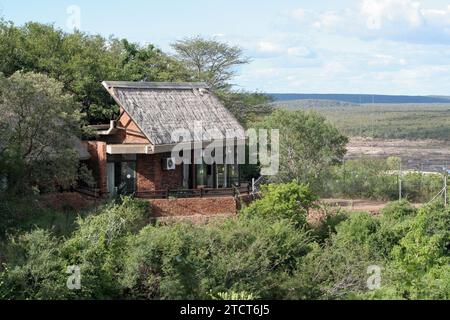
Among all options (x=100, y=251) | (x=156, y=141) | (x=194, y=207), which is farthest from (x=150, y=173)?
(x=100, y=251)

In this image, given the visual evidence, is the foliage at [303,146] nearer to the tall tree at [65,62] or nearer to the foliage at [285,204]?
the foliage at [285,204]

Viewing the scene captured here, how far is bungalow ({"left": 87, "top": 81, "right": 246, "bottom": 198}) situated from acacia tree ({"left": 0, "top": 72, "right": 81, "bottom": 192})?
279 centimetres

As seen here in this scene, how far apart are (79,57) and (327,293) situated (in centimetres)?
1502

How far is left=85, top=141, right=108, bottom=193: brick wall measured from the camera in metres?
22.4

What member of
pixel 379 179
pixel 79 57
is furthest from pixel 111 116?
pixel 379 179

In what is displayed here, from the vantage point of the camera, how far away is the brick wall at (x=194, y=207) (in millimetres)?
20828

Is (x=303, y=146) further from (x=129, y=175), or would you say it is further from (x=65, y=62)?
(x=65, y=62)

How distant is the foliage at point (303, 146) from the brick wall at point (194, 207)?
5683mm

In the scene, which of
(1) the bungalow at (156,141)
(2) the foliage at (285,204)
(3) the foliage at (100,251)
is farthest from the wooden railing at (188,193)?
(3) the foliage at (100,251)

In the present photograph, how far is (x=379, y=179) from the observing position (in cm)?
2806

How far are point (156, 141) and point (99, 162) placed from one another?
202 cm

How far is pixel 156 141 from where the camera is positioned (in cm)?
2202
